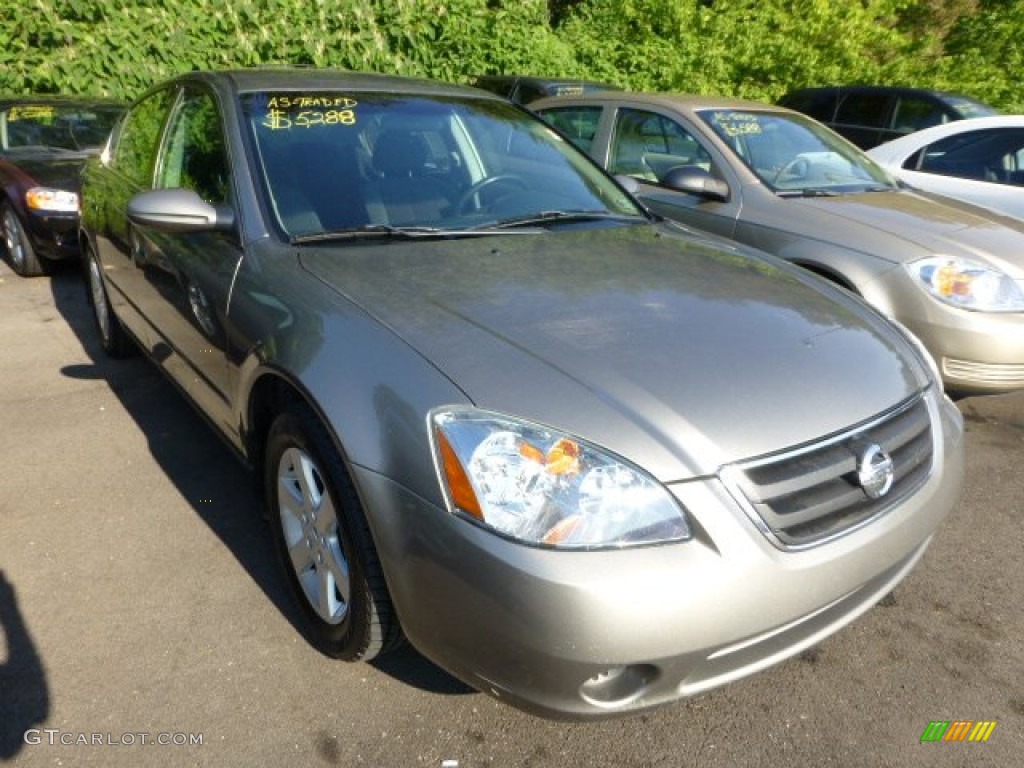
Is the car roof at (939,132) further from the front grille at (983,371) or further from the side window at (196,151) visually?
the side window at (196,151)

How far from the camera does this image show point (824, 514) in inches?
71.6

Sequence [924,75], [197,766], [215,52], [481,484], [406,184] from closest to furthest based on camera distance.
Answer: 1. [481,484]
2. [197,766]
3. [406,184]
4. [215,52]
5. [924,75]

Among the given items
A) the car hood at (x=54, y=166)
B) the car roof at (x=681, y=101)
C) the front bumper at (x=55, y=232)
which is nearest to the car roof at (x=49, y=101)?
→ the car hood at (x=54, y=166)

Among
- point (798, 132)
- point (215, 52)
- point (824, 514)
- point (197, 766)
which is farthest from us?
point (215, 52)

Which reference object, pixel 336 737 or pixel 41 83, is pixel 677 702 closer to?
pixel 336 737

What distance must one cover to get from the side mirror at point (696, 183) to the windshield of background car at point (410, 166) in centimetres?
99

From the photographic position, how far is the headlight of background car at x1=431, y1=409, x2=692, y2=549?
1.65 m

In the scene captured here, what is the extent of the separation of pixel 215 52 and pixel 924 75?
11256 mm

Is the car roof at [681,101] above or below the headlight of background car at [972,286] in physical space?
above

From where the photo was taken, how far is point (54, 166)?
20.0 ft

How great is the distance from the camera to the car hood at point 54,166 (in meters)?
5.88

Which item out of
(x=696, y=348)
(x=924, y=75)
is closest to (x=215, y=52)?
(x=696, y=348)

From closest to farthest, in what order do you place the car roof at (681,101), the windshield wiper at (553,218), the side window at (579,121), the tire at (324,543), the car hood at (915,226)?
the tire at (324,543), the windshield wiper at (553,218), the car hood at (915,226), the car roof at (681,101), the side window at (579,121)

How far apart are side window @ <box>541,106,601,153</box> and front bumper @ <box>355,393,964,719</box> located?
396 centimetres
